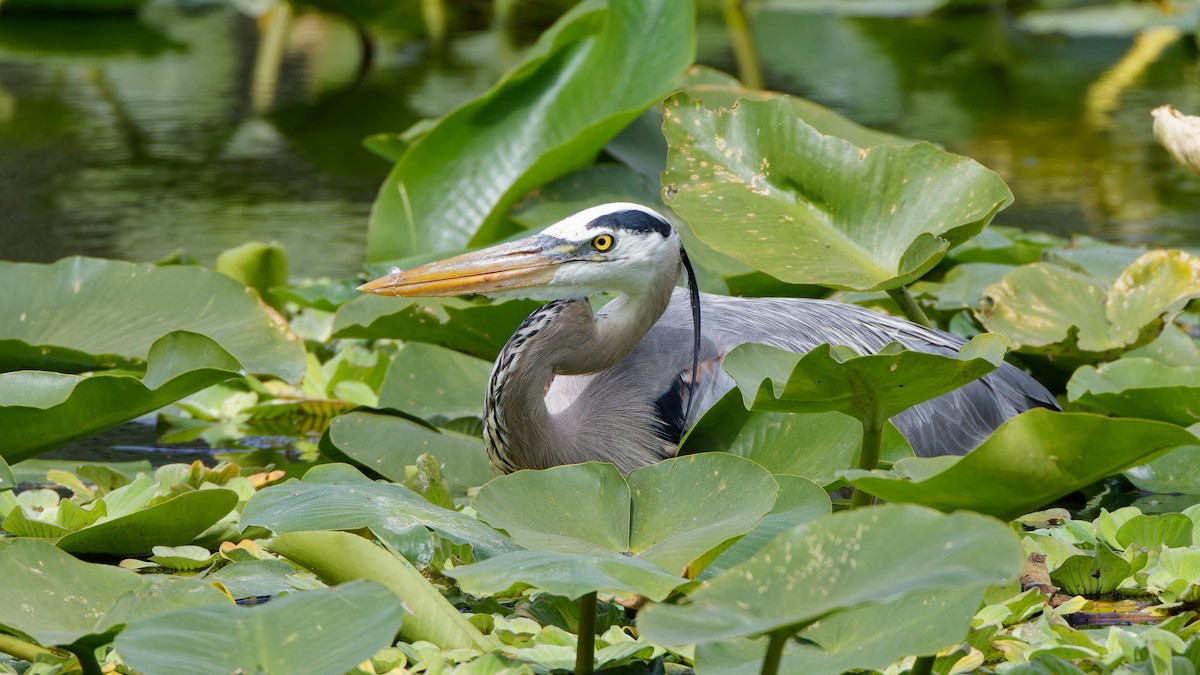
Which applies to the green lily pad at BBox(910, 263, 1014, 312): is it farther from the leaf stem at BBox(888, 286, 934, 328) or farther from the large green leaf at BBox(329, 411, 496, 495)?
the large green leaf at BBox(329, 411, 496, 495)

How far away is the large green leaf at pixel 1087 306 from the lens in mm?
3387

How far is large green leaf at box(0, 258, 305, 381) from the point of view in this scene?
3.24 m

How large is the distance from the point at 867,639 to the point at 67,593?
1.09 m

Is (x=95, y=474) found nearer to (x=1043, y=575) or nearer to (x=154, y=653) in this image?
(x=154, y=653)

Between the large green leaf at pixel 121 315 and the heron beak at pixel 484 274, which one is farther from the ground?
the heron beak at pixel 484 274

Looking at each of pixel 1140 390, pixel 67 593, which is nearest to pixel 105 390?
pixel 67 593

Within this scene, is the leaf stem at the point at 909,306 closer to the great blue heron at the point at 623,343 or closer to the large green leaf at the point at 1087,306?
the great blue heron at the point at 623,343

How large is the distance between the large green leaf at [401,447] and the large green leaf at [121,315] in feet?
0.74

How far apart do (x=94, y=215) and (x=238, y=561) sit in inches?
168

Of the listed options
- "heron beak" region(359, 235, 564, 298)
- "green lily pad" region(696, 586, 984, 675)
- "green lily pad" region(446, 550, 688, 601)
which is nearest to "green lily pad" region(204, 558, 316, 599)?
"green lily pad" region(446, 550, 688, 601)

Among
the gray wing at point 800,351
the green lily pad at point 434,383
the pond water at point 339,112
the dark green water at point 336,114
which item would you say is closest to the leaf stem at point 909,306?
the gray wing at point 800,351

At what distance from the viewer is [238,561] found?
2.44 m

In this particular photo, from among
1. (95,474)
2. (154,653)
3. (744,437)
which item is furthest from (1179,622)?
(95,474)

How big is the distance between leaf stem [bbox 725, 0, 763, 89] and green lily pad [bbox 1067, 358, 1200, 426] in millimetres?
5060
